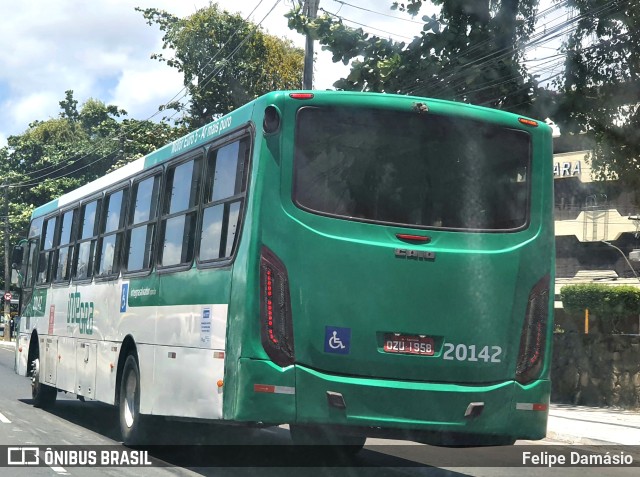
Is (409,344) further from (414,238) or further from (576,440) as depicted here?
(576,440)

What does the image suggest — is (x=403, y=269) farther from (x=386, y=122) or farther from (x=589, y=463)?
(x=589, y=463)

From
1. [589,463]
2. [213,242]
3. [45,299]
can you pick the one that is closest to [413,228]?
[213,242]

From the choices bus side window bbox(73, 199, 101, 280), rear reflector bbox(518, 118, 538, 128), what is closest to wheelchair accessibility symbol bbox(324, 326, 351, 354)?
rear reflector bbox(518, 118, 538, 128)

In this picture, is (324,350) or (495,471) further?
(495,471)

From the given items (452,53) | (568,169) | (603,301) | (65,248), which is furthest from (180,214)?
(568,169)

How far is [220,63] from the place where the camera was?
4019 cm

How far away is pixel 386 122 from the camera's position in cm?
858

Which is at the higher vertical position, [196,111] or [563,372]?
[196,111]

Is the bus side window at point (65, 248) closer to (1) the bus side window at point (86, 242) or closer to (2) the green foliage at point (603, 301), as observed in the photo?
(1) the bus side window at point (86, 242)

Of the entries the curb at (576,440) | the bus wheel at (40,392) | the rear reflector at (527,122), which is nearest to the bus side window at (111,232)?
the bus wheel at (40,392)

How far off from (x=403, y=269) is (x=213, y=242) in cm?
185

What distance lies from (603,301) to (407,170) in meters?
23.2

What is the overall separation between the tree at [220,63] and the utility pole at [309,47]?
19.2 metres

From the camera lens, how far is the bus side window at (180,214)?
10.0 meters
